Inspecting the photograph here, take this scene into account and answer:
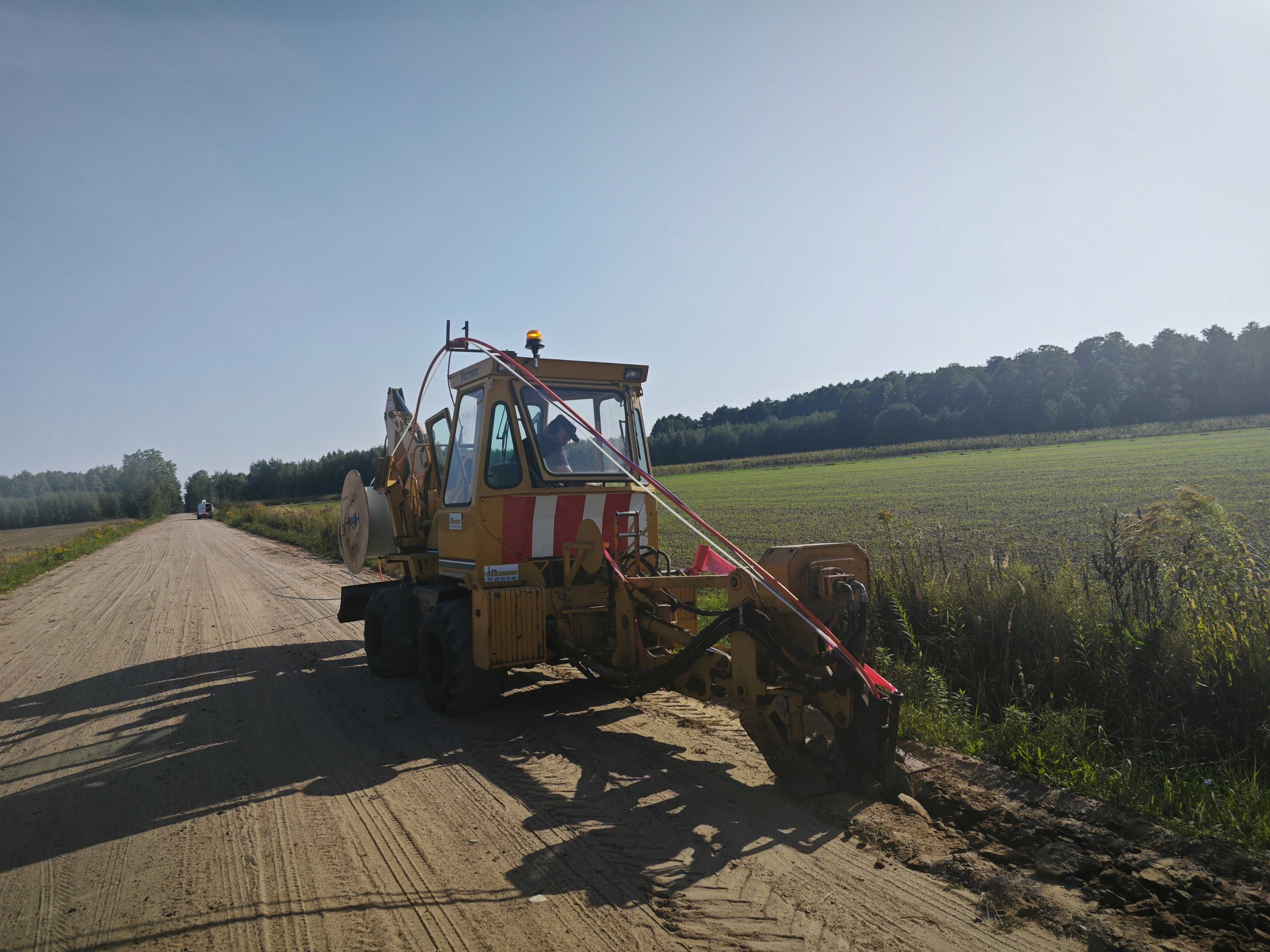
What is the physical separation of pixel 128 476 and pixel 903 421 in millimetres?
112896

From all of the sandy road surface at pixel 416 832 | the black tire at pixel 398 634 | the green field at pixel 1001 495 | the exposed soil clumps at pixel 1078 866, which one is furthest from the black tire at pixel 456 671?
the green field at pixel 1001 495

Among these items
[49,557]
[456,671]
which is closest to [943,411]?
[49,557]

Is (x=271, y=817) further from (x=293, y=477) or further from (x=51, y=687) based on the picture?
(x=293, y=477)

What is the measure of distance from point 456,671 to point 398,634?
1.97 metres

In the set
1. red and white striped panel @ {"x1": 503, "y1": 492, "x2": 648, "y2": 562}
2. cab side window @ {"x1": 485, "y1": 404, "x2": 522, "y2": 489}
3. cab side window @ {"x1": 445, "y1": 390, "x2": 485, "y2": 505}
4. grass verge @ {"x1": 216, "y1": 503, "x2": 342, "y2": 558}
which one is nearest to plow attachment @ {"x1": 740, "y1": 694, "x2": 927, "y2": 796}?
red and white striped panel @ {"x1": 503, "y1": 492, "x2": 648, "y2": 562}

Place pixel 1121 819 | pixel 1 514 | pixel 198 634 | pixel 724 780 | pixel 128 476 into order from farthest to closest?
pixel 128 476, pixel 1 514, pixel 198 634, pixel 724 780, pixel 1121 819

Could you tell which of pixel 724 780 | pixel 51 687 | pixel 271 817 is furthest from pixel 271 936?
pixel 51 687

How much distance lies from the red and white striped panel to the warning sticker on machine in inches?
2.5

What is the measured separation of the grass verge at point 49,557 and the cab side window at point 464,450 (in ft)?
57.7

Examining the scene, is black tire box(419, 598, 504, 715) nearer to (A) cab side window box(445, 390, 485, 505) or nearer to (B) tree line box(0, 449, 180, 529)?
(A) cab side window box(445, 390, 485, 505)

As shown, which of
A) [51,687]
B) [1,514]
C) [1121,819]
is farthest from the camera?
[1,514]

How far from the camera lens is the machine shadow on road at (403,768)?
12.9ft

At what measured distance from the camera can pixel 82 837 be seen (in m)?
4.31

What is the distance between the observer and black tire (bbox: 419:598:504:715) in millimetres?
6176
